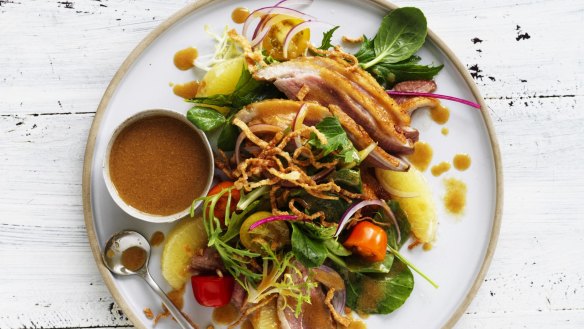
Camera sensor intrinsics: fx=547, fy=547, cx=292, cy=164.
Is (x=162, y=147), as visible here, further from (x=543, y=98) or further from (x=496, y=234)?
(x=543, y=98)

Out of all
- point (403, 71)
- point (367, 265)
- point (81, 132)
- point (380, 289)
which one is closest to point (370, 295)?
point (380, 289)

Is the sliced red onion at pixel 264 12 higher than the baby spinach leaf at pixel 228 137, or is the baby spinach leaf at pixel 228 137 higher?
the sliced red onion at pixel 264 12

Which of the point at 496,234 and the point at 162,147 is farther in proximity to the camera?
the point at 496,234

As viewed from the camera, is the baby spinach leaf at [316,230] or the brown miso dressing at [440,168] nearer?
the baby spinach leaf at [316,230]

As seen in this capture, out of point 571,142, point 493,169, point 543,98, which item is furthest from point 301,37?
point 571,142

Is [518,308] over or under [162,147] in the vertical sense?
under

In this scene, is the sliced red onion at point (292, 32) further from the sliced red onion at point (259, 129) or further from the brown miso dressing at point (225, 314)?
the brown miso dressing at point (225, 314)

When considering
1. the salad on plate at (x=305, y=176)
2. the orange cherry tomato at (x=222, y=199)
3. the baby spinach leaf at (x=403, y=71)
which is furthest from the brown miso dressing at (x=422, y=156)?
the orange cherry tomato at (x=222, y=199)
